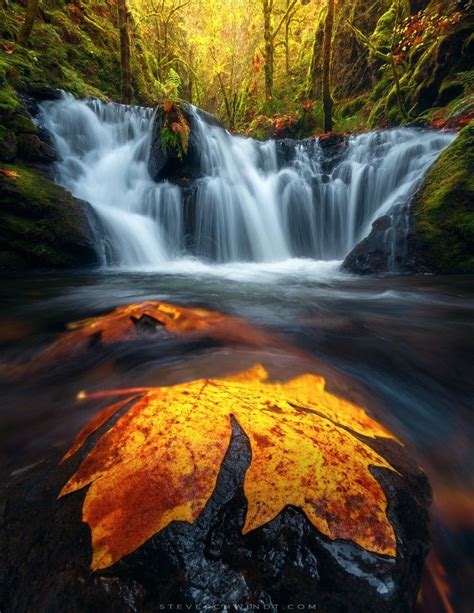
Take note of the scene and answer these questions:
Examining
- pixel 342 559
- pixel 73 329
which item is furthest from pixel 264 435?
pixel 73 329

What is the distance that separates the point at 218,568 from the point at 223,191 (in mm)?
9928

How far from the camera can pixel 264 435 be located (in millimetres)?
1060

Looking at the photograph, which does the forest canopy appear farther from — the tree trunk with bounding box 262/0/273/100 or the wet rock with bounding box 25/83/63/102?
the wet rock with bounding box 25/83/63/102

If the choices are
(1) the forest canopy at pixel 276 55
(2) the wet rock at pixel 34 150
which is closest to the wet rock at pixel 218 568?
(2) the wet rock at pixel 34 150

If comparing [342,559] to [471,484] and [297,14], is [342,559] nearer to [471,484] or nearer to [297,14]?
[471,484]

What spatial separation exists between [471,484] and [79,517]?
4.71ft

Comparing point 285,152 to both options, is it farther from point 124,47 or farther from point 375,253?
point 375,253

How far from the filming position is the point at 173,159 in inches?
374

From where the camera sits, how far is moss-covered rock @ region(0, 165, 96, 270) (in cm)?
618

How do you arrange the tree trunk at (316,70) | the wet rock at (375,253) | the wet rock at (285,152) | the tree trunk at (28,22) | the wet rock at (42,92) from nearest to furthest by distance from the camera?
the wet rock at (375,253) → the wet rock at (42,92) → the tree trunk at (28,22) → the wet rock at (285,152) → the tree trunk at (316,70)

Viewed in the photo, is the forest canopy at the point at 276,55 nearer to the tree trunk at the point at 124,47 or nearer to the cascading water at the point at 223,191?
the tree trunk at the point at 124,47

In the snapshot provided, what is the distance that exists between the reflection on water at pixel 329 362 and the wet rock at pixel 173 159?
19.9 feet

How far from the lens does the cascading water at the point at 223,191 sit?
8781 millimetres

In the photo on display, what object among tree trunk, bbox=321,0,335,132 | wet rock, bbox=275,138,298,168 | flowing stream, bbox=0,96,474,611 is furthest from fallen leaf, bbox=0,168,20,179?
tree trunk, bbox=321,0,335,132
